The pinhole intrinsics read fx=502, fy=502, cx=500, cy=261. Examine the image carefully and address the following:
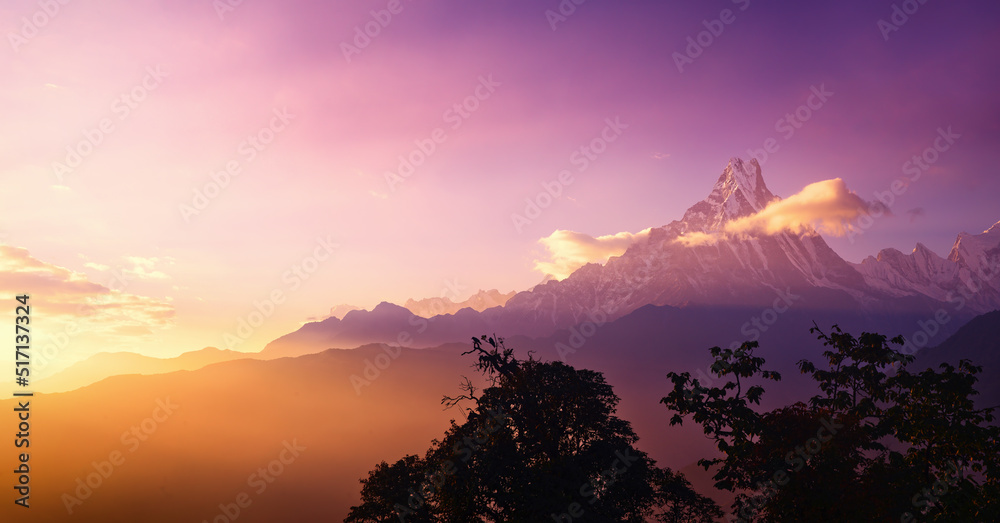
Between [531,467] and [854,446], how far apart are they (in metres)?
19.3

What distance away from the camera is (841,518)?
52.5 feet

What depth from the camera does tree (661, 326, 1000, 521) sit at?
52.5ft

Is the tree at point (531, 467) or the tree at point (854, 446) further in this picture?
the tree at point (531, 467)

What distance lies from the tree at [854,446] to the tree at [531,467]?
40.8ft

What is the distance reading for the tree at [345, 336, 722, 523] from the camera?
29.6 meters

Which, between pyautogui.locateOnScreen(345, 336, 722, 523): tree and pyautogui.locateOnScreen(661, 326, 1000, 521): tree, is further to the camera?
pyautogui.locateOnScreen(345, 336, 722, 523): tree

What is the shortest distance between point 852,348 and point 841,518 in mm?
6892

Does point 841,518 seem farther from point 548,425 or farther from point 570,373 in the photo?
point 570,373

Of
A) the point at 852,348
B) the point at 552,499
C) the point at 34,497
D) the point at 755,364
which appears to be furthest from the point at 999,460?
the point at 34,497

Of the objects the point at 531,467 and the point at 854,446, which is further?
the point at 531,467

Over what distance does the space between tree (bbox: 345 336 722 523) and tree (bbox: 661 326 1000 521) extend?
489 inches

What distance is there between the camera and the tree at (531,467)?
29.6m

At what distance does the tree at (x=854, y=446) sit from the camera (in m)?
16.0

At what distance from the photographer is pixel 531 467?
32969 millimetres
